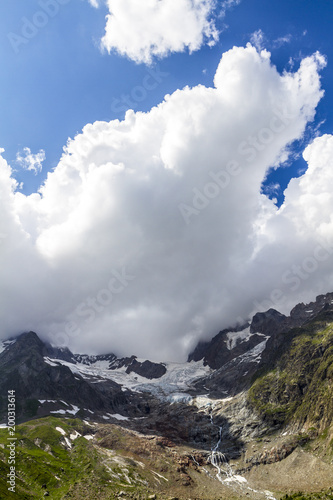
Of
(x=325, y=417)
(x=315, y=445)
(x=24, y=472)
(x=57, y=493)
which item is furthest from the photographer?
(x=325, y=417)

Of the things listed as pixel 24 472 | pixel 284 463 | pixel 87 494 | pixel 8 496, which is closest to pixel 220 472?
pixel 284 463

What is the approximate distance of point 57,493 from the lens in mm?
125125

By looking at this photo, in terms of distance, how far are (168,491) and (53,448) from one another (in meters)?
75.6

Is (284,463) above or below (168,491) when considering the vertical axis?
below

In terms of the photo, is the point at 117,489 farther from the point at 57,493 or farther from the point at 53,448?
the point at 53,448

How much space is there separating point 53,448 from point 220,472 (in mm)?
104803

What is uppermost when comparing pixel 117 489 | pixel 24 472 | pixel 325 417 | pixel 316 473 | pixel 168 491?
pixel 24 472

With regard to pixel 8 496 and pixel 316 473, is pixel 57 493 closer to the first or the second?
pixel 8 496

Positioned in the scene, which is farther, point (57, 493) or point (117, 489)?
point (117, 489)

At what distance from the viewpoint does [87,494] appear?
422ft

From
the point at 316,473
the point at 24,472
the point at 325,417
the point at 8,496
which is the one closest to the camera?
the point at 8,496

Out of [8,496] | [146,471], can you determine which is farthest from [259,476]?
[8,496]

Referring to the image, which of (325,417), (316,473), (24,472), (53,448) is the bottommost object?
(316,473)

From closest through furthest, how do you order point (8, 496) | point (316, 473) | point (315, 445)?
point (8, 496) < point (316, 473) < point (315, 445)
